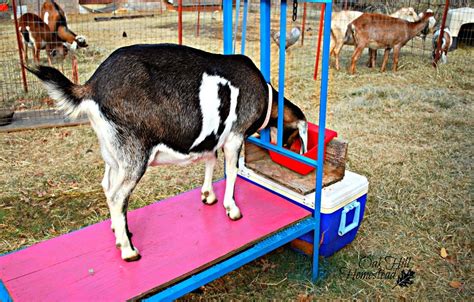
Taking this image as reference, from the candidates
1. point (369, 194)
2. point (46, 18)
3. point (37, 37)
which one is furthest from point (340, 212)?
point (46, 18)

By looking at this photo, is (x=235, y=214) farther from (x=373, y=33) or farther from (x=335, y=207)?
(x=373, y=33)

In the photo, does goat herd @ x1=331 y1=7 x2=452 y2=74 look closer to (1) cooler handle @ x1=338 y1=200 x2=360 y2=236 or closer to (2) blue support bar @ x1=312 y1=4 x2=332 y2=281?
(1) cooler handle @ x1=338 y1=200 x2=360 y2=236

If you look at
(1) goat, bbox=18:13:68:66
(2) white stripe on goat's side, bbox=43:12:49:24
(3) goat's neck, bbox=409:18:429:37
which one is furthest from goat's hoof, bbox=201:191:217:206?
(2) white stripe on goat's side, bbox=43:12:49:24

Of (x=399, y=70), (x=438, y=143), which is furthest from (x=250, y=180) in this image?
(x=399, y=70)

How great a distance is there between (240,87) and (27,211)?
236 centimetres

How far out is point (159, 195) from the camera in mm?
4109

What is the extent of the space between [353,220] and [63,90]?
2.15 metres

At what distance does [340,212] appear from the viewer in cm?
303

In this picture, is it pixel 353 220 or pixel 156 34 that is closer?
pixel 353 220

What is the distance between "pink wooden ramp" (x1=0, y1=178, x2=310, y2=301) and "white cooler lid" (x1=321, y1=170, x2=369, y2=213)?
6.1 inches

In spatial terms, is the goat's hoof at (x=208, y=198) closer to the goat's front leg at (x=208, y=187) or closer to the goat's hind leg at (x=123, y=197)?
the goat's front leg at (x=208, y=187)

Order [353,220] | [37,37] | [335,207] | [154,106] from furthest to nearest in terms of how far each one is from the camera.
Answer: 1. [37,37]
2. [353,220]
3. [335,207]
4. [154,106]

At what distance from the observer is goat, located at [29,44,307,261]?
218 cm

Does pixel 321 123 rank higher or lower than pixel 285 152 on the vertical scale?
higher
